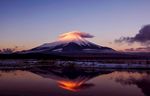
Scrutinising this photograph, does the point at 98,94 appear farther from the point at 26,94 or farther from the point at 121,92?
the point at 26,94

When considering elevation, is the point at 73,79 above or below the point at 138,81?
above

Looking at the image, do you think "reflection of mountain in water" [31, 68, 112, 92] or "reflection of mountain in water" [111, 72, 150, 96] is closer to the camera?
"reflection of mountain in water" [111, 72, 150, 96]

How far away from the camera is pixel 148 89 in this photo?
12656mm

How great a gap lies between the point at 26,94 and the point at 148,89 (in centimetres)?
493

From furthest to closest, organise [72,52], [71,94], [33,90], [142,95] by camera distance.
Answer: [72,52] → [33,90] → [71,94] → [142,95]

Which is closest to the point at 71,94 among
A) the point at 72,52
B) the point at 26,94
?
the point at 26,94

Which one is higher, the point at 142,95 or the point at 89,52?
the point at 89,52

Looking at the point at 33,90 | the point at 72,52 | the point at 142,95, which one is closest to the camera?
the point at 142,95

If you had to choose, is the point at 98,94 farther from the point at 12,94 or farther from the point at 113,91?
the point at 12,94

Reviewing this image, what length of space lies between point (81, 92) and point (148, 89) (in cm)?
276

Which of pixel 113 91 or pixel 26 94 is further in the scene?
pixel 113 91

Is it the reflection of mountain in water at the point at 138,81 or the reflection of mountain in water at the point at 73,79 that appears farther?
the reflection of mountain in water at the point at 73,79

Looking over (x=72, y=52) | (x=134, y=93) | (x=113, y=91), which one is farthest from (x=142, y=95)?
(x=72, y=52)

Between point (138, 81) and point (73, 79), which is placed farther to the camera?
point (73, 79)
